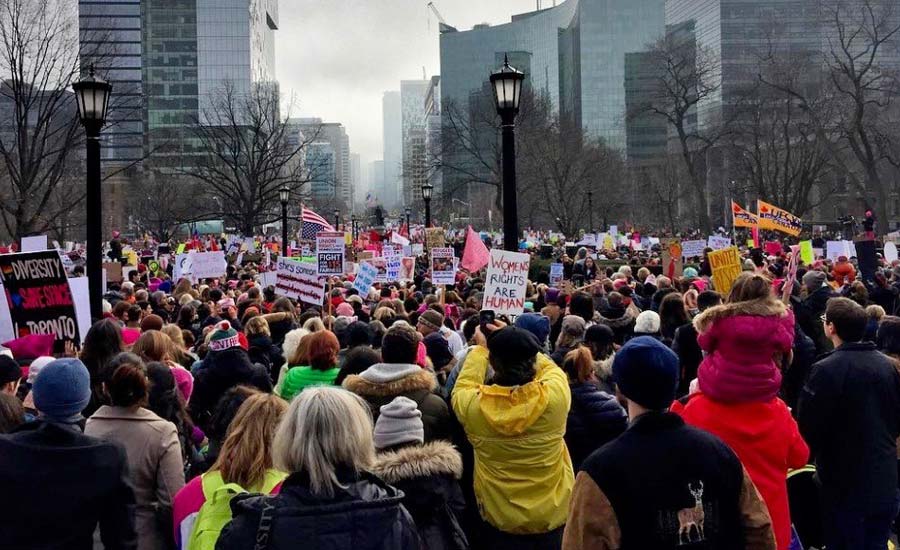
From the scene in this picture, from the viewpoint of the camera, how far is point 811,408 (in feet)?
18.7

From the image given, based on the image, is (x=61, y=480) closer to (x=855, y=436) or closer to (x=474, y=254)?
(x=855, y=436)

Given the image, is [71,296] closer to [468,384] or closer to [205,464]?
[205,464]

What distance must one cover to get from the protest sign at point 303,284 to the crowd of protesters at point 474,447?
5.48 m

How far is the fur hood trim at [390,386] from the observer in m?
5.31

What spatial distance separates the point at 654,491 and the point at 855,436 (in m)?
2.92

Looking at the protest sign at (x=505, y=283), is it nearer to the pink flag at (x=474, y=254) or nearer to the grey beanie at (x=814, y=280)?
the grey beanie at (x=814, y=280)

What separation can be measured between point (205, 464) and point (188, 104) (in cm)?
14264

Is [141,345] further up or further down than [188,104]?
further down

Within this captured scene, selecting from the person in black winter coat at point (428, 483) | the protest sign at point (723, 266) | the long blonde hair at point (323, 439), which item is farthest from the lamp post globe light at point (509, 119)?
the long blonde hair at point (323, 439)

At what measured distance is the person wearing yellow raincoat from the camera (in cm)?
486

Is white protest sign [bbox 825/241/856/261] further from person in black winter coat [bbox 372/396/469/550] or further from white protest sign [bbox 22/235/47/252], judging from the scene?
person in black winter coat [bbox 372/396/469/550]

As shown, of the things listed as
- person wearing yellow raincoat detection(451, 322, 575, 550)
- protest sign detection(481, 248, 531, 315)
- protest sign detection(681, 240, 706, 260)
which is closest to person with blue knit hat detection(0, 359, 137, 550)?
person wearing yellow raincoat detection(451, 322, 575, 550)

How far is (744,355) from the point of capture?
465 cm

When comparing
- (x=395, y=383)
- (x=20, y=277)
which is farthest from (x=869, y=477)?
(x=20, y=277)
